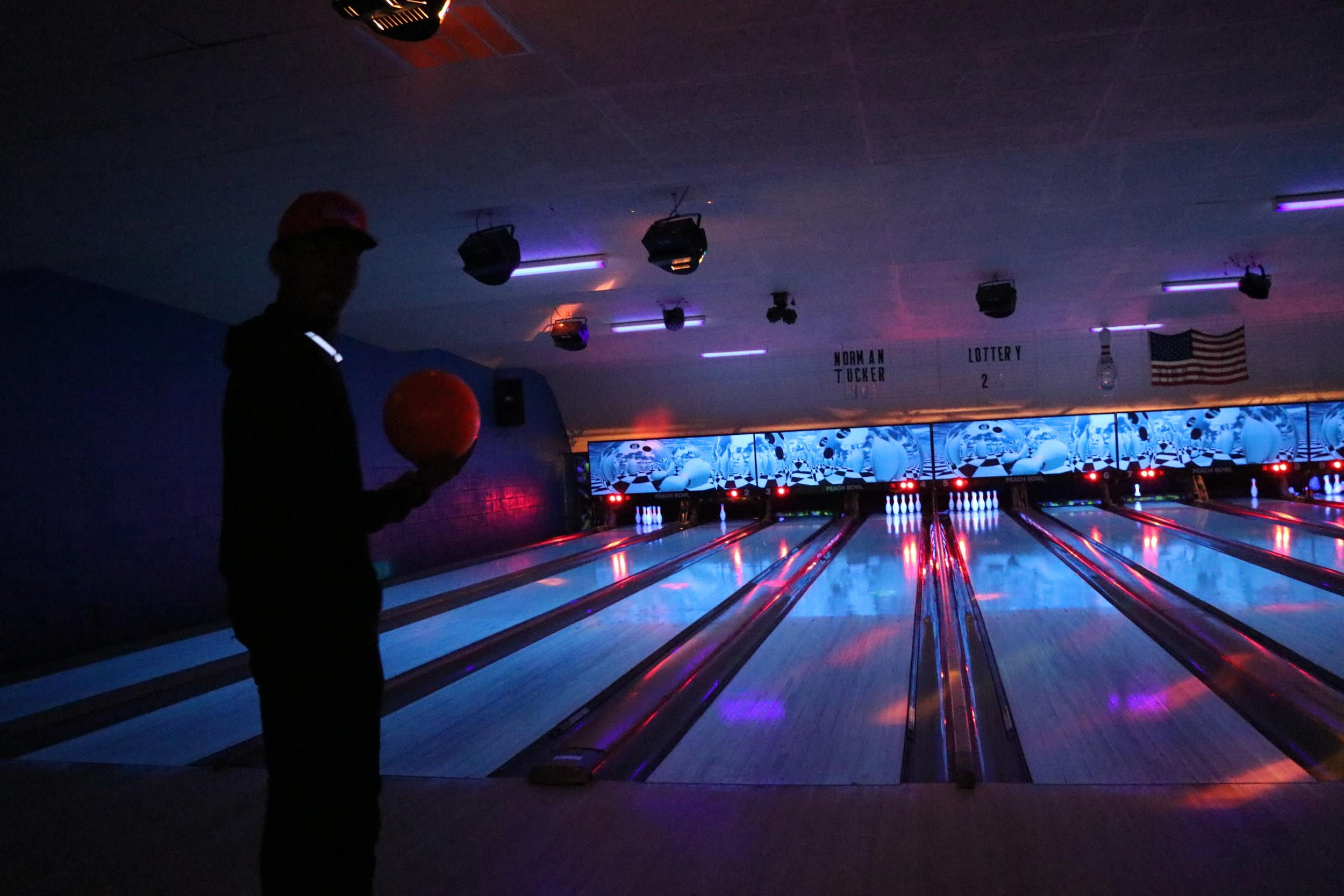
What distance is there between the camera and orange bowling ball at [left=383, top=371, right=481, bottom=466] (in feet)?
5.16

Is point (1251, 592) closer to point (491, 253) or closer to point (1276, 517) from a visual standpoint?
point (491, 253)

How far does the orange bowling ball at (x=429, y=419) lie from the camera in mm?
1572

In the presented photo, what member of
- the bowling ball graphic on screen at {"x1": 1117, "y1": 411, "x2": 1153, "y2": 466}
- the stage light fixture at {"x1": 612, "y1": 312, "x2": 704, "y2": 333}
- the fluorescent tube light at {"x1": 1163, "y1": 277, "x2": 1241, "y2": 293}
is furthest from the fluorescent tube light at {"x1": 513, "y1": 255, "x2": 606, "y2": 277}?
the bowling ball graphic on screen at {"x1": 1117, "y1": 411, "x2": 1153, "y2": 466}

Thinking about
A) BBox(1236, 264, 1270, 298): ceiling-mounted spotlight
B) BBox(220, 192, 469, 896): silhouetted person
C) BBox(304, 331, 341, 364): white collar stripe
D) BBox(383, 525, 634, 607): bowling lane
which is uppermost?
BBox(1236, 264, 1270, 298): ceiling-mounted spotlight

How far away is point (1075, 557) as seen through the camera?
7.32 metres

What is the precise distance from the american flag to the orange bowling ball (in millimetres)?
10358

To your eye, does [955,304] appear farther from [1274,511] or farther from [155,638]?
[155,638]

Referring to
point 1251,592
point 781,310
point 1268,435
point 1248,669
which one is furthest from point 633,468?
point 1248,669

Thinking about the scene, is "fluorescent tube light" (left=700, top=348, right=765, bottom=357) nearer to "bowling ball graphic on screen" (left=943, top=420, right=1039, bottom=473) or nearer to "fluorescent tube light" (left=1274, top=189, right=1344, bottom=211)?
"bowling ball graphic on screen" (left=943, top=420, right=1039, bottom=473)

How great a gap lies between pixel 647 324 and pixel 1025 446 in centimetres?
559

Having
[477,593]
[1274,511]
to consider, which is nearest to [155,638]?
[477,593]

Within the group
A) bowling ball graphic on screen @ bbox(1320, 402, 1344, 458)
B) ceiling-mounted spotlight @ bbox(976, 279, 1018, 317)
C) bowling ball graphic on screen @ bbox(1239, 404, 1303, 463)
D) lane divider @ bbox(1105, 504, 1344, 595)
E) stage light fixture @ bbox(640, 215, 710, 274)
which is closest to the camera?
stage light fixture @ bbox(640, 215, 710, 274)

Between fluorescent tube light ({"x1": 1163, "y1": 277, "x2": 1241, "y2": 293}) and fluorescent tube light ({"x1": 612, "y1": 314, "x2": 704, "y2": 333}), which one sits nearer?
fluorescent tube light ({"x1": 1163, "y1": 277, "x2": 1241, "y2": 293})

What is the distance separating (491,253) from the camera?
4910mm
